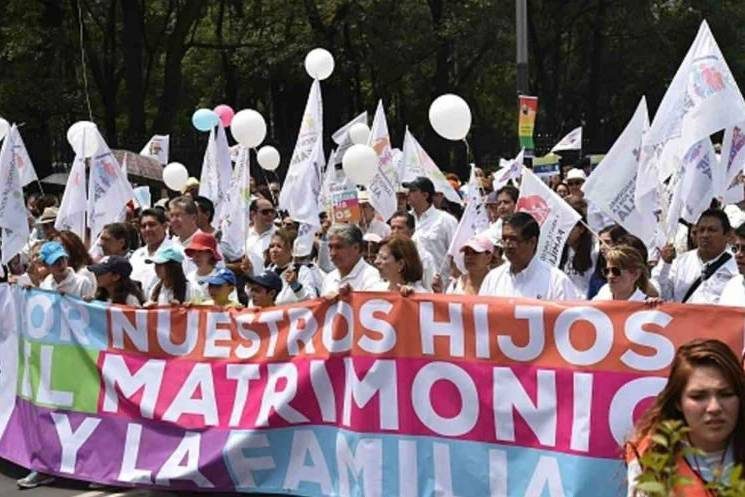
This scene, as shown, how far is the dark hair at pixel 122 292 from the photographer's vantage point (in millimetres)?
7309

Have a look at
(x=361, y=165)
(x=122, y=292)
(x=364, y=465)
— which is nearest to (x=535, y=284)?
(x=364, y=465)

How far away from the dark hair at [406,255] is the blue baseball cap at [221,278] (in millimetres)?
1019

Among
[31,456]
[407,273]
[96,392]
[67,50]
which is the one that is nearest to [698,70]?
[407,273]

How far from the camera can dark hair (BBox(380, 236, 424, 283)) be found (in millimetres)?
6629

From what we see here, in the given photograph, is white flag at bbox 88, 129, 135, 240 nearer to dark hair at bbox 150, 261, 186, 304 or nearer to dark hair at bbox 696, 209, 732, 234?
dark hair at bbox 150, 261, 186, 304

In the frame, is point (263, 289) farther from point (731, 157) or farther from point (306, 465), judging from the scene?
point (731, 157)

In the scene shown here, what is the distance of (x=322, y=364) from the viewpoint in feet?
20.2

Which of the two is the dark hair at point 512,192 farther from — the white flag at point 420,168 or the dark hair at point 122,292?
the dark hair at point 122,292

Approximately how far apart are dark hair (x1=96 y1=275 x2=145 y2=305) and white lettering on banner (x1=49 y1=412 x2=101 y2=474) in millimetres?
782

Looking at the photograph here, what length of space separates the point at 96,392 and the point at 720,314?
3764 millimetres

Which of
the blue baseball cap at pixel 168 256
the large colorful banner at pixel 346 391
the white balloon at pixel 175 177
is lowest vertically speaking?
the large colorful banner at pixel 346 391

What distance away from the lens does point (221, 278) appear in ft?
23.1

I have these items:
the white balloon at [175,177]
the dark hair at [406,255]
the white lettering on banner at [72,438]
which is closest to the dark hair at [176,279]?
the white lettering on banner at [72,438]

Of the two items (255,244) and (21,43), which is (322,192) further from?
(21,43)
